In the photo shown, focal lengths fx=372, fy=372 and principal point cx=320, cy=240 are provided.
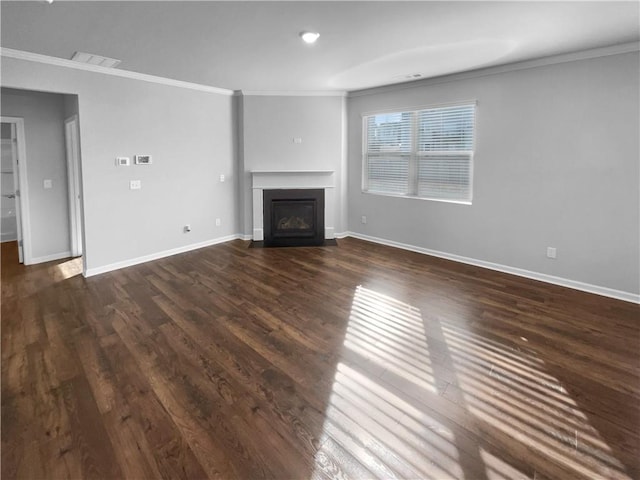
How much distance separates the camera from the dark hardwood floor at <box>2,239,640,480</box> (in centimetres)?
184

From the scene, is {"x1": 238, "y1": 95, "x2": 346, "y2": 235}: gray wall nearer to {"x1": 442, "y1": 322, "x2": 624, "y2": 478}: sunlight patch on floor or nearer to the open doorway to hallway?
the open doorway to hallway

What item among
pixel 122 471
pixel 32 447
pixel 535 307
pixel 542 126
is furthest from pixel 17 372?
pixel 542 126

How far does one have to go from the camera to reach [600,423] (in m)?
2.08

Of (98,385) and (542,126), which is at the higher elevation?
(542,126)

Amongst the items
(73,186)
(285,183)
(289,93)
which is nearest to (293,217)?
(285,183)

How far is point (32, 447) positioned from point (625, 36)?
539 cm


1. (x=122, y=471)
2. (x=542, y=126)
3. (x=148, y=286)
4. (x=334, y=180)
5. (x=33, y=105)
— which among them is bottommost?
(x=122, y=471)

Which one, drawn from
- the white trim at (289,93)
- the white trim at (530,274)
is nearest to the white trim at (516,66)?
the white trim at (289,93)

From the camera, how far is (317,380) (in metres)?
2.48

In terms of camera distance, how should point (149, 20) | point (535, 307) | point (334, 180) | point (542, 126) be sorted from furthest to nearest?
point (334, 180) → point (542, 126) → point (535, 307) → point (149, 20)

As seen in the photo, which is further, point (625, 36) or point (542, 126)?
point (542, 126)

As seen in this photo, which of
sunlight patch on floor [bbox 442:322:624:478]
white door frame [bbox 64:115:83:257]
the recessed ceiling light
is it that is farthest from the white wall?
sunlight patch on floor [bbox 442:322:624:478]

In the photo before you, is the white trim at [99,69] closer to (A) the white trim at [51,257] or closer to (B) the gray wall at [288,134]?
(B) the gray wall at [288,134]

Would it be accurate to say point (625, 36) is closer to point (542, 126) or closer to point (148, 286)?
point (542, 126)
